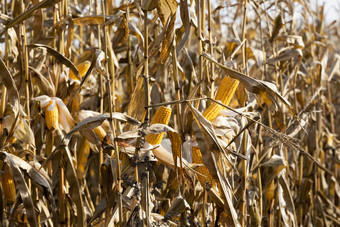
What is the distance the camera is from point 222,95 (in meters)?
1.89

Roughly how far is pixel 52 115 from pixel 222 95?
85 cm

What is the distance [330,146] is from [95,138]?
244cm

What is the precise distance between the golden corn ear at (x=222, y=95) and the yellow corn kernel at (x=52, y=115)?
76 cm

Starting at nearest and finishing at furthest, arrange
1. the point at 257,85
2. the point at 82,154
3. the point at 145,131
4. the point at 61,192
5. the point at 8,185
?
the point at 145,131
the point at 257,85
the point at 8,185
the point at 61,192
the point at 82,154

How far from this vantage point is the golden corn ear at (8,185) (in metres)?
1.98

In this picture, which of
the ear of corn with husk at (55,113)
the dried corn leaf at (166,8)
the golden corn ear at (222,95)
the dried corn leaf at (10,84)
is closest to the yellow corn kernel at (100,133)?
the ear of corn with husk at (55,113)

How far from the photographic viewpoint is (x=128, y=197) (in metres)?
1.65

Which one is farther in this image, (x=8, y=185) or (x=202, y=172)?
(x=8, y=185)

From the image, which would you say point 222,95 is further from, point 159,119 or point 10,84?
point 10,84

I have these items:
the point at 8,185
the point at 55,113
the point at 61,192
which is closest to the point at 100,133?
the point at 55,113

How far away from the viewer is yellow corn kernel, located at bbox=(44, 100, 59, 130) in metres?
2.07

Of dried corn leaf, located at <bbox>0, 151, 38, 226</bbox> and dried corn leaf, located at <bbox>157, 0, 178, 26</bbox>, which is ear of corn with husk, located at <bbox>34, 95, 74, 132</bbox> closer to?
dried corn leaf, located at <bbox>0, 151, 38, 226</bbox>

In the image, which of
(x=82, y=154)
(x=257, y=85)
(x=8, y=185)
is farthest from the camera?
(x=82, y=154)

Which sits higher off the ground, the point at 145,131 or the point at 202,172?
the point at 145,131
